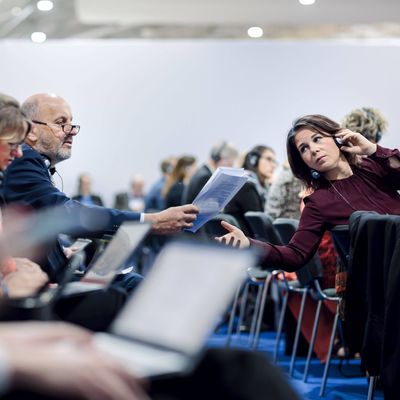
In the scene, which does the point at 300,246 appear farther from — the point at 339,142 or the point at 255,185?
the point at 255,185

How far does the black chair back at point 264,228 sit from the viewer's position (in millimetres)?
4402

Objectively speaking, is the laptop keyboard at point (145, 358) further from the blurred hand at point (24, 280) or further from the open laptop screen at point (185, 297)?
the blurred hand at point (24, 280)

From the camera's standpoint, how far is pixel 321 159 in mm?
3361

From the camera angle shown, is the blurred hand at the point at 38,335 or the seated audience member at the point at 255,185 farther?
the seated audience member at the point at 255,185

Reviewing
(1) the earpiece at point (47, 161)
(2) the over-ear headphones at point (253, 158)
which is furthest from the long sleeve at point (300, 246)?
(2) the over-ear headphones at point (253, 158)

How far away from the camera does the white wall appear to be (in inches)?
368

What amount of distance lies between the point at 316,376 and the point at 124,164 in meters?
7.02

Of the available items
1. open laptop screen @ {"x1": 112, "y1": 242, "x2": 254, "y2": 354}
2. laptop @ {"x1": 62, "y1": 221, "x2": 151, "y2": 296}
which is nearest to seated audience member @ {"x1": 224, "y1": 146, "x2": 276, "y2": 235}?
laptop @ {"x1": 62, "y1": 221, "x2": 151, "y2": 296}

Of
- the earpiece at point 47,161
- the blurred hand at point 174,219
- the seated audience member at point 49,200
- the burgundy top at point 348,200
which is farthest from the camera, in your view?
the burgundy top at point 348,200

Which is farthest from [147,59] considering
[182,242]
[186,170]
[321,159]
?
[182,242]

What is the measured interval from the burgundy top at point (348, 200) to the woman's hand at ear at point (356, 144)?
0.18 ft

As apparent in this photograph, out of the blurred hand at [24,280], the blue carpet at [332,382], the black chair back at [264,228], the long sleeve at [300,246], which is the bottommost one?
the blue carpet at [332,382]

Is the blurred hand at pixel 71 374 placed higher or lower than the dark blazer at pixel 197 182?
higher

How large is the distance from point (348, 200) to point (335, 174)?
146 mm
